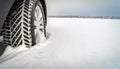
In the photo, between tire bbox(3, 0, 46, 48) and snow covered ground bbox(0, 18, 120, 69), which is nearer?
snow covered ground bbox(0, 18, 120, 69)

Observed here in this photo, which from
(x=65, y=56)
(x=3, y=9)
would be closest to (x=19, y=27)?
(x=3, y=9)

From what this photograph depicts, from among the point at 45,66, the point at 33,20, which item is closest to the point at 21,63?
the point at 45,66

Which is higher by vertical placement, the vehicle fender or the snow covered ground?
the vehicle fender

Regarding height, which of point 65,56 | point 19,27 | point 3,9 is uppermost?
point 3,9

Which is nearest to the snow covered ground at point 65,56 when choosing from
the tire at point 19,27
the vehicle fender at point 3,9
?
the tire at point 19,27

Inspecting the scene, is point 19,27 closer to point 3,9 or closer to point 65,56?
point 3,9

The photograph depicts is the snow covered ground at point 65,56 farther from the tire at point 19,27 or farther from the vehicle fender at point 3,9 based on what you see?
the vehicle fender at point 3,9

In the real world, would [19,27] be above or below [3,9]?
below

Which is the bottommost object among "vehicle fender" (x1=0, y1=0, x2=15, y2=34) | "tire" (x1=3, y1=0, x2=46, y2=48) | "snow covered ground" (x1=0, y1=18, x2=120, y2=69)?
"snow covered ground" (x1=0, y1=18, x2=120, y2=69)

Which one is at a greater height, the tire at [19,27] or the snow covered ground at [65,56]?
the tire at [19,27]

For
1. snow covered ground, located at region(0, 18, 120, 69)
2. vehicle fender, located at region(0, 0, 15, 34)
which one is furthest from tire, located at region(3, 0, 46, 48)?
vehicle fender, located at region(0, 0, 15, 34)

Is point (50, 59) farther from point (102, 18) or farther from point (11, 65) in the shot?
point (102, 18)

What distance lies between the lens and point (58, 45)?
235 centimetres

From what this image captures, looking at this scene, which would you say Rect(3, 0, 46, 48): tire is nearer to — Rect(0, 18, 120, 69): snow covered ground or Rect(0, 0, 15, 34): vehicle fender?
Rect(0, 18, 120, 69): snow covered ground
